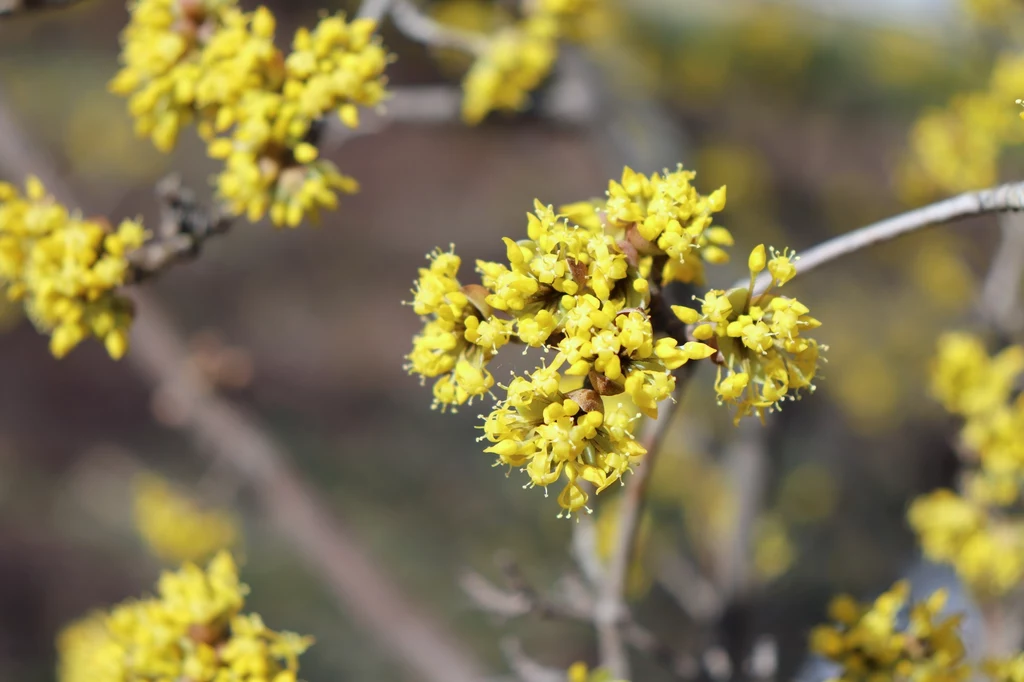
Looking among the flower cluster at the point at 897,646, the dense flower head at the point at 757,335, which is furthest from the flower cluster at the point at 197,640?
the flower cluster at the point at 897,646

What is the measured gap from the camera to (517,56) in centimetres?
239

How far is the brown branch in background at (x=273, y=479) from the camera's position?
3.12 m

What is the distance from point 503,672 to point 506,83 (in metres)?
5.04

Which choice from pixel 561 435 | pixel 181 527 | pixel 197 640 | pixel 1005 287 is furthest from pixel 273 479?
pixel 1005 287

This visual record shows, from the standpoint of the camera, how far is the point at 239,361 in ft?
10.3

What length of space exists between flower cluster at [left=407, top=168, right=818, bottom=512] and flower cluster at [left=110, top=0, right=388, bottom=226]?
0.51m

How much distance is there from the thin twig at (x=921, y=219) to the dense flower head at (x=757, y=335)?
0.38 ft

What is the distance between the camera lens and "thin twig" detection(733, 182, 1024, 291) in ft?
4.00

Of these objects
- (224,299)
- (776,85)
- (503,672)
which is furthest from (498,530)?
(776,85)

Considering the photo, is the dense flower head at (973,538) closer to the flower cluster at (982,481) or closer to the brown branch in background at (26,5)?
the flower cluster at (982,481)

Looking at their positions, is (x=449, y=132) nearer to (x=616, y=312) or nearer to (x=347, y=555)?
(x=347, y=555)

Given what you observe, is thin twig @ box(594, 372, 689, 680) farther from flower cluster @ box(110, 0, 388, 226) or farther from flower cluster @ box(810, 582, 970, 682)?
flower cluster @ box(110, 0, 388, 226)

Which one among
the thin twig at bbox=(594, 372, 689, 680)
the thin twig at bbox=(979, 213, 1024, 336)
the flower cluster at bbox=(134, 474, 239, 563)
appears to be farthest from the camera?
the flower cluster at bbox=(134, 474, 239, 563)

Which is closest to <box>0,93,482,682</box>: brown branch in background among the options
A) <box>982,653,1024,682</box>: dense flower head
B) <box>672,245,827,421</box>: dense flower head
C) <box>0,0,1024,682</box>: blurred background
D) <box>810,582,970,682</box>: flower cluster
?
<box>0,0,1024,682</box>: blurred background
